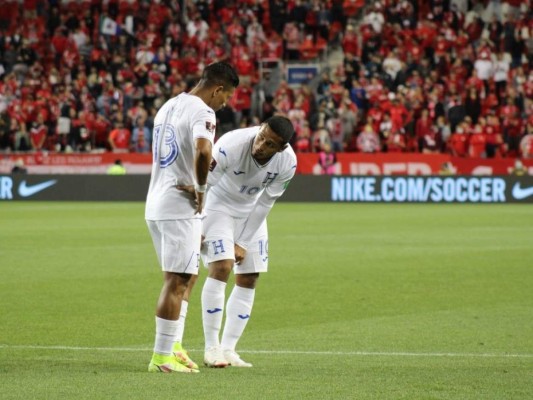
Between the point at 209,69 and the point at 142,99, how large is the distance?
27041mm

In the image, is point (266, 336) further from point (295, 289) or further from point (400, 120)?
point (400, 120)

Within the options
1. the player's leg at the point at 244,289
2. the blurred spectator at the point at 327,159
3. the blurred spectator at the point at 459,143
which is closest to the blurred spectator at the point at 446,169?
the blurred spectator at the point at 459,143

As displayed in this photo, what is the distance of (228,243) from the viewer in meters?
8.18

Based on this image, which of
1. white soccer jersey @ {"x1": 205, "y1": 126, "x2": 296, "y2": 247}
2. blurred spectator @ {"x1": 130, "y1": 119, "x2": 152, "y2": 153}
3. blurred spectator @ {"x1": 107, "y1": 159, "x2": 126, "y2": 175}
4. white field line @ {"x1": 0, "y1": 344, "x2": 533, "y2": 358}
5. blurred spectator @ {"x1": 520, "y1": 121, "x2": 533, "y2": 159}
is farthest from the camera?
blurred spectator @ {"x1": 130, "y1": 119, "x2": 152, "y2": 153}

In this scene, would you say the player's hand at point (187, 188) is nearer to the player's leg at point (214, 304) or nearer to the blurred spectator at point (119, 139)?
the player's leg at point (214, 304)

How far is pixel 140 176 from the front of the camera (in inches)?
1227

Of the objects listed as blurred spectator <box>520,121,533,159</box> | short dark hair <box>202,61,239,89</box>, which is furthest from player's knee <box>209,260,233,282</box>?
blurred spectator <box>520,121,533,159</box>

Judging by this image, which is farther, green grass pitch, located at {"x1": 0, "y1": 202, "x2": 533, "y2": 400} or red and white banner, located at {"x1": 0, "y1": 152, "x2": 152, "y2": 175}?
red and white banner, located at {"x1": 0, "y1": 152, "x2": 152, "y2": 175}

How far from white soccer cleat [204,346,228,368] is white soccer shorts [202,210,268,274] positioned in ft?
2.05

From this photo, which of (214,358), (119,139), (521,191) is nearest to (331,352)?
Answer: (214,358)

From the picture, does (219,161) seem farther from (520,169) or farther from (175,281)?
(520,169)

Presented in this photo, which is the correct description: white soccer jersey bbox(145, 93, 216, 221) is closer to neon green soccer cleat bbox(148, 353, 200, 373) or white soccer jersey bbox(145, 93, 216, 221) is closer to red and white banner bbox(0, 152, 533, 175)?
neon green soccer cleat bbox(148, 353, 200, 373)

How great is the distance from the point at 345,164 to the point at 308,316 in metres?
20.7

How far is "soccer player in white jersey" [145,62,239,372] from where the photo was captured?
746 cm
